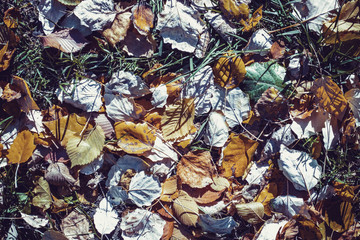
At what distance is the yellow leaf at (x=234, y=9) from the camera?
1832 millimetres

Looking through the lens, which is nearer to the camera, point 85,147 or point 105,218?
point 85,147

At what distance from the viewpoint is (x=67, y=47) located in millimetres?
1799

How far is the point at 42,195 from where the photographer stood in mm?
1797

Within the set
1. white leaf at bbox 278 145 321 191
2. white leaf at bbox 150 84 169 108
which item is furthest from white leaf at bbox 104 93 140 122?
white leaf at bbox 278 145 321 191

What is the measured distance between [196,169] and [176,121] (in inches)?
11.9

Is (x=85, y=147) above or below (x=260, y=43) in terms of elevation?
below

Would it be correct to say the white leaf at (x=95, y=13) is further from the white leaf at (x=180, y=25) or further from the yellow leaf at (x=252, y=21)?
the yellow leaf at (x=252, y=21)

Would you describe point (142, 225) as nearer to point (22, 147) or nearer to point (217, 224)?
point (217, 224)

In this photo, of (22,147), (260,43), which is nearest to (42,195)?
(22,147)

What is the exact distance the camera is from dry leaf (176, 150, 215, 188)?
1800 millimetres

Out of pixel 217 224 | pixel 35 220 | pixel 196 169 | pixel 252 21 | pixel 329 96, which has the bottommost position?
pixel 35 220

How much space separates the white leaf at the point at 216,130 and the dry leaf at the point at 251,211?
0.37m

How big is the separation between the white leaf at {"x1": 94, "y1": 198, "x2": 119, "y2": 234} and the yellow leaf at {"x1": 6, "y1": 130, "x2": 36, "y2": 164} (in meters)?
0.50

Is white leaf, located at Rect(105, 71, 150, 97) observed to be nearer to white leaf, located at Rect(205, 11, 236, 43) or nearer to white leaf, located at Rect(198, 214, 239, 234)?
white leaf, located at Rect(205, 11, 236, 43)
